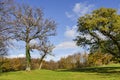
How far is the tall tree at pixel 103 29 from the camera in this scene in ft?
156

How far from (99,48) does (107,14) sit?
21.3 ft

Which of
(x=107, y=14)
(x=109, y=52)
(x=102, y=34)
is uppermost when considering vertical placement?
(x=107, y=14)

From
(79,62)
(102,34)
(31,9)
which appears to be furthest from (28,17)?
(79,62)

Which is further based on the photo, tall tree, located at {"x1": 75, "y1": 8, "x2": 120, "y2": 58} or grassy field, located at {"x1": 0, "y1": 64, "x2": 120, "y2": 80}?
tall tree, located at {"x1": 75, "y1": 8, "x2": 120, "y2": 58}

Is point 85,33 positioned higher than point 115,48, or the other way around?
point 85,33

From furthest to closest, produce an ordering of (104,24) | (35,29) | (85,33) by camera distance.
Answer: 1. (35,29)
2. (85,33)
3. (104,24)

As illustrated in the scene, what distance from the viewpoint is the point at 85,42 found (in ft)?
170

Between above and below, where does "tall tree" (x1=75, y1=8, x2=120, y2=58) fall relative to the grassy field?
above

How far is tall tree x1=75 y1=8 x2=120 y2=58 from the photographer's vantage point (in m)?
47.5

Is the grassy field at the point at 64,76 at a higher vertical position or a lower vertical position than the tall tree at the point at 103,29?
lower

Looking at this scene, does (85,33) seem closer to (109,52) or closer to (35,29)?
(109,52)

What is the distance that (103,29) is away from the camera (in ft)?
154

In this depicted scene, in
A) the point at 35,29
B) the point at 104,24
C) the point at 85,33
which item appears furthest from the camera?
the point at 35,29

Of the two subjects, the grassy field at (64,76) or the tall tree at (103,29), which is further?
the tall tree at (103,29)
